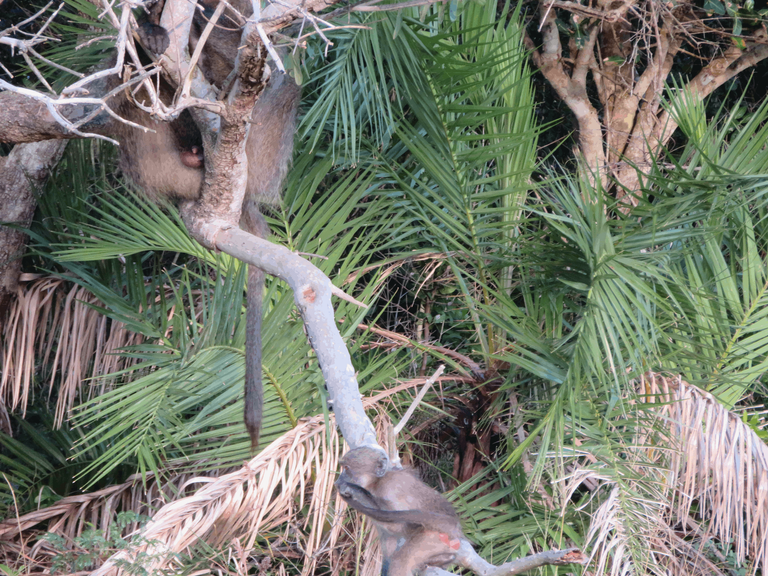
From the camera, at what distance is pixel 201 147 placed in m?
2.54

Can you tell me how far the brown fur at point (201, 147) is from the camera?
7.34 feet

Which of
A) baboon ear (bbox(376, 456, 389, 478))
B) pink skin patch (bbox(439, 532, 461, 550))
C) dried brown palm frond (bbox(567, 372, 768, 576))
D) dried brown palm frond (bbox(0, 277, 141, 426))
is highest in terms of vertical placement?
baboon ear (bbox(376, 456, 389, 478))

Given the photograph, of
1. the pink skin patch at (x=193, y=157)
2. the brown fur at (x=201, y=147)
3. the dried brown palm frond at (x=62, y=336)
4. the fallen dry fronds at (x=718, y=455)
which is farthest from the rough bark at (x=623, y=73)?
the dried brown palm frond at (x=62, y=336)

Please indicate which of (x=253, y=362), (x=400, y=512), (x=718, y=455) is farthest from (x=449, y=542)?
(x=718, y=455)

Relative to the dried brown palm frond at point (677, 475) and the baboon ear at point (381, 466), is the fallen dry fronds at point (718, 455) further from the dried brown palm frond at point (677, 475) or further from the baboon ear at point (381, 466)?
the baboon ear at point (381, 466)

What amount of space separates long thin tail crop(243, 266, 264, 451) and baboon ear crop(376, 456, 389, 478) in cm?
99

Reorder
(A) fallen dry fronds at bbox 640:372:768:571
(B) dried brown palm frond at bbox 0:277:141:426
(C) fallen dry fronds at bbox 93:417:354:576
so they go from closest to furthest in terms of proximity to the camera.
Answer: (C) fallen dry fronds at bbox 93:417:354:576, (A) fallen dry fronds at bbox 640:372:768:571, (B) dried brown palm frond at bbox 0:277:141:426

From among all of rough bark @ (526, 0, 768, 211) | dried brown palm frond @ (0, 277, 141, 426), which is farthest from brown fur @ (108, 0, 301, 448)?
rough bark @ (526, 0, 768, 211)

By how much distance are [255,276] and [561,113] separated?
9.06ft

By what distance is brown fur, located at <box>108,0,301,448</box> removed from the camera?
224cm

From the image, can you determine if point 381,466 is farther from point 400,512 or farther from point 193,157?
point 193,157

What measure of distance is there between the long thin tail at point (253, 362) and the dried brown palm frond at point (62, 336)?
3.02 feet

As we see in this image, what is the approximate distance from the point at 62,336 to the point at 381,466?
2390 millimetres

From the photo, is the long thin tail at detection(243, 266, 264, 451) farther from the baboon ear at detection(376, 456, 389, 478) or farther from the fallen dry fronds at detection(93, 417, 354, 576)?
the baboon ear at detection(376, 456, 389, 478)
